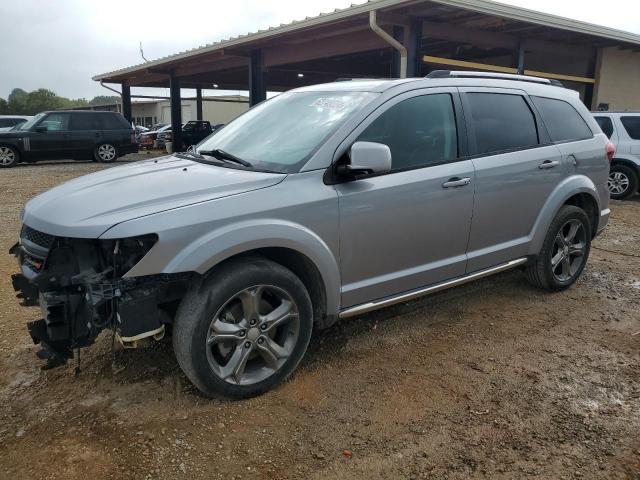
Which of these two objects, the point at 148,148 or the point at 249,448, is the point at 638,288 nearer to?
the point at 249,448

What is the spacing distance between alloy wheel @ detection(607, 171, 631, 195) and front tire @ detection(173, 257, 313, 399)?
364 inches

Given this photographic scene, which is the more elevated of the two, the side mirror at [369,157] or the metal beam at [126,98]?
the metal beam at [126,98]

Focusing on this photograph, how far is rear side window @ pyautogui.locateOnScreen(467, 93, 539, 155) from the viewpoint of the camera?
3941 millimetres

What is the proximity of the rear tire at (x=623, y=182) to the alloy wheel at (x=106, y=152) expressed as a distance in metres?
14.5

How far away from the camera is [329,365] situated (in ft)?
11.1

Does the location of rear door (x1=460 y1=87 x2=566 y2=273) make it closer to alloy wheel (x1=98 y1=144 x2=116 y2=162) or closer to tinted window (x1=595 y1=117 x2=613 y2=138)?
tinted window (x1=595 y1=117 x2=613 y2=138)

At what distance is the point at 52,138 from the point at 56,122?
523 millimetres

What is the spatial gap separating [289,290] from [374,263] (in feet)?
2.15


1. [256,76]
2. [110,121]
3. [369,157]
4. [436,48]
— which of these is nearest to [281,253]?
[369,157]

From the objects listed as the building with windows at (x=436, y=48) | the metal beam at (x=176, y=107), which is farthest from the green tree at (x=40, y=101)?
the building with windows at (x=436, y=48)

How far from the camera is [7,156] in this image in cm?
1566

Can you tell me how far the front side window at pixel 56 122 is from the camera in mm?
16141

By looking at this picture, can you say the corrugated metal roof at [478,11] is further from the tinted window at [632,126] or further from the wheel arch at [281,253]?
the wheel arch at [281,253]

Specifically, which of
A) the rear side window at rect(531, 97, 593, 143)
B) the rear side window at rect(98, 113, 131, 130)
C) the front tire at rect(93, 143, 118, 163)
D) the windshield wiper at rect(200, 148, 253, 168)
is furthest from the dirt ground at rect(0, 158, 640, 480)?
the rear side window at rect(98, 113, 131, 130)
